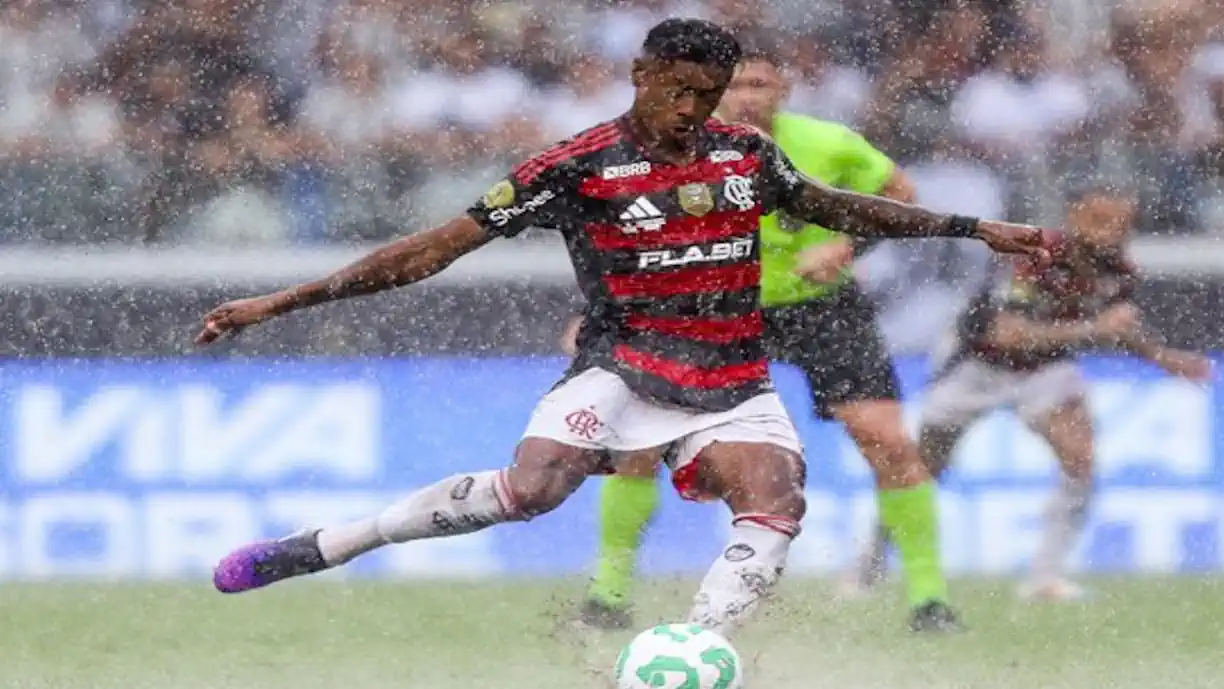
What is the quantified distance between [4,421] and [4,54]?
1.86 meters

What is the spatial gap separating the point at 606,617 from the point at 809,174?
1436 millimetres

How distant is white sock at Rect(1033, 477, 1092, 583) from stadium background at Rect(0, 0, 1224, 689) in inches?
9.7

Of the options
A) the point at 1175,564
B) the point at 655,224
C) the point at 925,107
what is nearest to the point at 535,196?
the point at 655,224

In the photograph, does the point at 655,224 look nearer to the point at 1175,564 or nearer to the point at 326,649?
the point at 326,649

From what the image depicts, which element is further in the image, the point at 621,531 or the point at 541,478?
the point at 621,531

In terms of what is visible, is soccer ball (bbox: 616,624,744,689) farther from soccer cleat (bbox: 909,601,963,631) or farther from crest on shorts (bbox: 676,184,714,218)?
soccer cleat (bbox: 909,601,963,631)

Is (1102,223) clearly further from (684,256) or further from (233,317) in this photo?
(233,317)

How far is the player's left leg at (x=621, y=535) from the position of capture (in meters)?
7.85

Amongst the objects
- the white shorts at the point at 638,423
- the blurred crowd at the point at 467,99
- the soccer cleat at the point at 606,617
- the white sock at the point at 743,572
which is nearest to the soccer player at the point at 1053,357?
the blurred crowd at the point at 467,99

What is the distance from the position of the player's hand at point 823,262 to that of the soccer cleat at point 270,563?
6.89 feet

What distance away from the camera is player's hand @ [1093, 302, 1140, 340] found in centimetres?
907

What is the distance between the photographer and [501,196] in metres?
6.15

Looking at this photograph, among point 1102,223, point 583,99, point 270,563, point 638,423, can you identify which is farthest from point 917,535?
point 583,99

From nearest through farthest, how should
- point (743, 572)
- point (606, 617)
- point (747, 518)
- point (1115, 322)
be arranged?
point (743, 572) → point (747, 518) → point (606, 617) → point (1115, 322)
